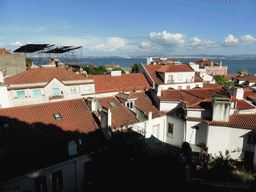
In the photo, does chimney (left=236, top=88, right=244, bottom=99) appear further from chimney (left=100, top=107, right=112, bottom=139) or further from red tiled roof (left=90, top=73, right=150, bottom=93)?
chimney (left=100, top=107, right=112, bottom=139)

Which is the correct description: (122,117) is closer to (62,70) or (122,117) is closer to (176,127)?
(176,127)

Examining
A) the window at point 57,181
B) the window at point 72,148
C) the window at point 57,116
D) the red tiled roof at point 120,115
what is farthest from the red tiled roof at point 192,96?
the window at point 57,181

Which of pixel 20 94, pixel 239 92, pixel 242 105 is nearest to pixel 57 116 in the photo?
pixel 20 94

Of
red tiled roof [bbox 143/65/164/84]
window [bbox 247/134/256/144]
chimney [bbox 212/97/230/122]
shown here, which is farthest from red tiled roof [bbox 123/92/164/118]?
red tiled roof [bbox 143/65/164/84]

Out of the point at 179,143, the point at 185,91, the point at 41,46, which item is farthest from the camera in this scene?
the point at 41,46

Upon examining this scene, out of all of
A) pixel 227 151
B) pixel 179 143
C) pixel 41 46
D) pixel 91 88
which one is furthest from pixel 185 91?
pixel 41 46

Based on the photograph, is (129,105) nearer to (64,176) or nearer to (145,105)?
(145,105)

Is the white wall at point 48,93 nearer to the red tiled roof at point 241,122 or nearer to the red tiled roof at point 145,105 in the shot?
the red tiled roof at point 145,105
